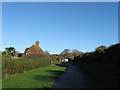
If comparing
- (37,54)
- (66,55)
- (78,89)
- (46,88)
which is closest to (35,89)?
(46,88)

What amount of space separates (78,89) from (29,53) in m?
40.6

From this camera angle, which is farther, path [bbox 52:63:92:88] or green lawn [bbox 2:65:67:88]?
green lawn [bbox 2:65:67:88]

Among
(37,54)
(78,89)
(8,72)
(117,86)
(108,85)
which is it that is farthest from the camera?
(37,54)

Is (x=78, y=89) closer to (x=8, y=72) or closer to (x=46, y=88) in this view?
(x=46, y=88)

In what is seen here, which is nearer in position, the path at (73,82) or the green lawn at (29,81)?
the path at (73,82)

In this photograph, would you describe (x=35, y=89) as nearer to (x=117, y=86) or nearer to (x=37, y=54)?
(x=117, y=86)

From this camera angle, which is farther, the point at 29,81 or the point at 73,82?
the point at 29,81

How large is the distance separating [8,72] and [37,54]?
98.6 feet

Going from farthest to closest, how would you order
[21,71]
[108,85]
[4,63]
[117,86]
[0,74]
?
[21,71]
[4,63]
[0,74]
[108,85]
[117,86]

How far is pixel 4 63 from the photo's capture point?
49.6 feet

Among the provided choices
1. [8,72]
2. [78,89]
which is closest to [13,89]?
[78,89]

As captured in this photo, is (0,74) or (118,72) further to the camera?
(0,74)

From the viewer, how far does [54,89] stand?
29.1 feet

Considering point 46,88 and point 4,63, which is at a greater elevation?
point 4,63
